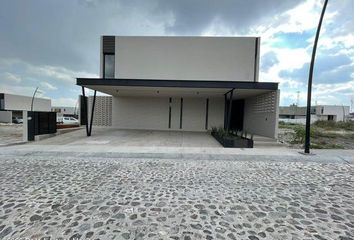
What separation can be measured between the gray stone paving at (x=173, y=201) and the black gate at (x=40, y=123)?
4924 mm

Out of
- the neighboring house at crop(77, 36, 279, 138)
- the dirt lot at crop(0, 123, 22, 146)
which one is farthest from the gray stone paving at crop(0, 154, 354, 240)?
the neighboring house at crop(77, 36, 279, 138)

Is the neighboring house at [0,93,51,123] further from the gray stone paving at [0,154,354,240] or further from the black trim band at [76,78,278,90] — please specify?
the gray stone paving at [0,154,354,240]

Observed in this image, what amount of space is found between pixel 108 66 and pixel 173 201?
15641 mm

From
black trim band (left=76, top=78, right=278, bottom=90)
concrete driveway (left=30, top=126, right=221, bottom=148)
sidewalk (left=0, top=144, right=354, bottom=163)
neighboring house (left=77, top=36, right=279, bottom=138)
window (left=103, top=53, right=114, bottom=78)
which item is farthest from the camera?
window (left=103, top=53, right=114, bottom=78)

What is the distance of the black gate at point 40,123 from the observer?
10.3 meters

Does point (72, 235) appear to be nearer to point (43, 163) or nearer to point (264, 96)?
point (43, 163)

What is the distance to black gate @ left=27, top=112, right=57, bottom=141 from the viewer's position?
1029 centimetres

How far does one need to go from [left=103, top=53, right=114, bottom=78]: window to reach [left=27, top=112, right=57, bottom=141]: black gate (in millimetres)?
6106

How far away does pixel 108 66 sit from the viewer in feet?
55.1

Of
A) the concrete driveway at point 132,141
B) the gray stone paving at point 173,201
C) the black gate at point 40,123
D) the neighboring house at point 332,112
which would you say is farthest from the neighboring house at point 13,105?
the neighboring house at point 332,112

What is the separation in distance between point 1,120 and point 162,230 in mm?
43570

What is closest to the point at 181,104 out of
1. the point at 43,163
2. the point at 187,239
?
the point at 43,163

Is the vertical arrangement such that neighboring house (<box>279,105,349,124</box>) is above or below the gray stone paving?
above

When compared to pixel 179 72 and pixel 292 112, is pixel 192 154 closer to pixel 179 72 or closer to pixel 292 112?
pixel 179 72
